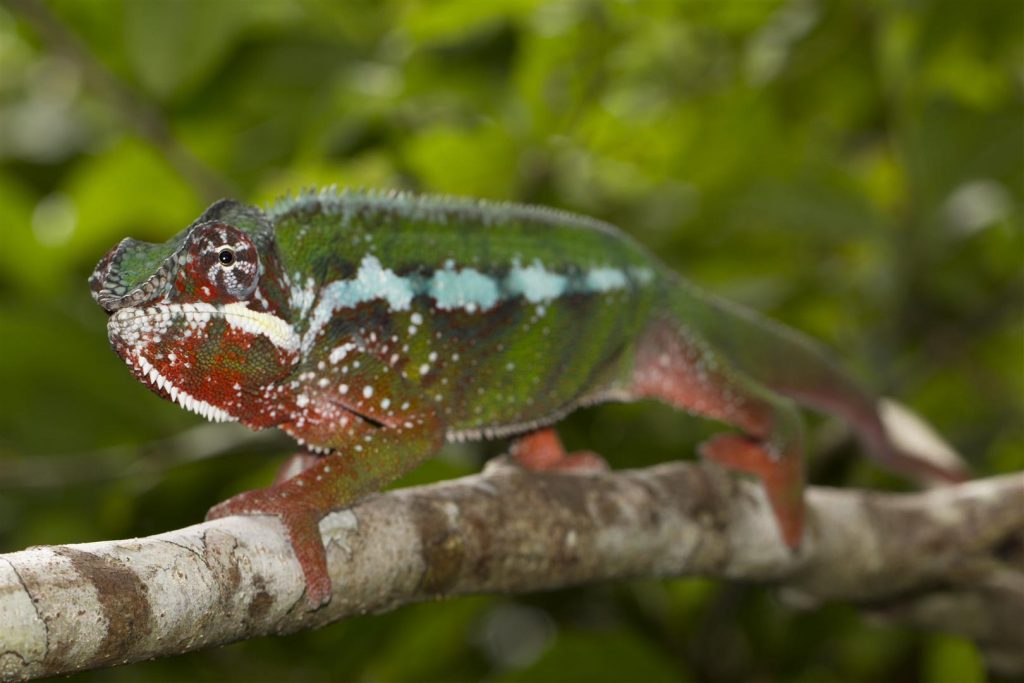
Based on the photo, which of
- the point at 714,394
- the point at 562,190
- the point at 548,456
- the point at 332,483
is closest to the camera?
the point at 332,483

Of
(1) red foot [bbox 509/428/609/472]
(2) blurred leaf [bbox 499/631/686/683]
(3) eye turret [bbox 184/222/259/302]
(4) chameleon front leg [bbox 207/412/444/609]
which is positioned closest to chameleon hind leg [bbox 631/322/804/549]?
(1) red foot [bbox 509/428/609/472]

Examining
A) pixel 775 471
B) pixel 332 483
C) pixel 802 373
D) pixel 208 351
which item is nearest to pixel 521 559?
pixel 332 483

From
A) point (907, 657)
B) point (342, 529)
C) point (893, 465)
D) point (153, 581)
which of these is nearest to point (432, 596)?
point (342, 529)

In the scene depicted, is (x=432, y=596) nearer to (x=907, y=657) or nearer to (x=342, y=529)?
(x=342, y=529)

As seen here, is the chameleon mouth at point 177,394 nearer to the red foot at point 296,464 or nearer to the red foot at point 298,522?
the red foot at point 298,522

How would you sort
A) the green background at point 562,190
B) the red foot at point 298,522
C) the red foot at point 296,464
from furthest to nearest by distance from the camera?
the green background at point 562,190, the red foot at point 296,464, the red foot at point 298,522

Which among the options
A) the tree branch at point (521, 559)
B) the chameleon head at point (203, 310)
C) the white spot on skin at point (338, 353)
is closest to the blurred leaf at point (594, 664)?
the tree branch at point (521, 559)

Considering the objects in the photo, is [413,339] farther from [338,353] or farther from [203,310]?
[203,310]
